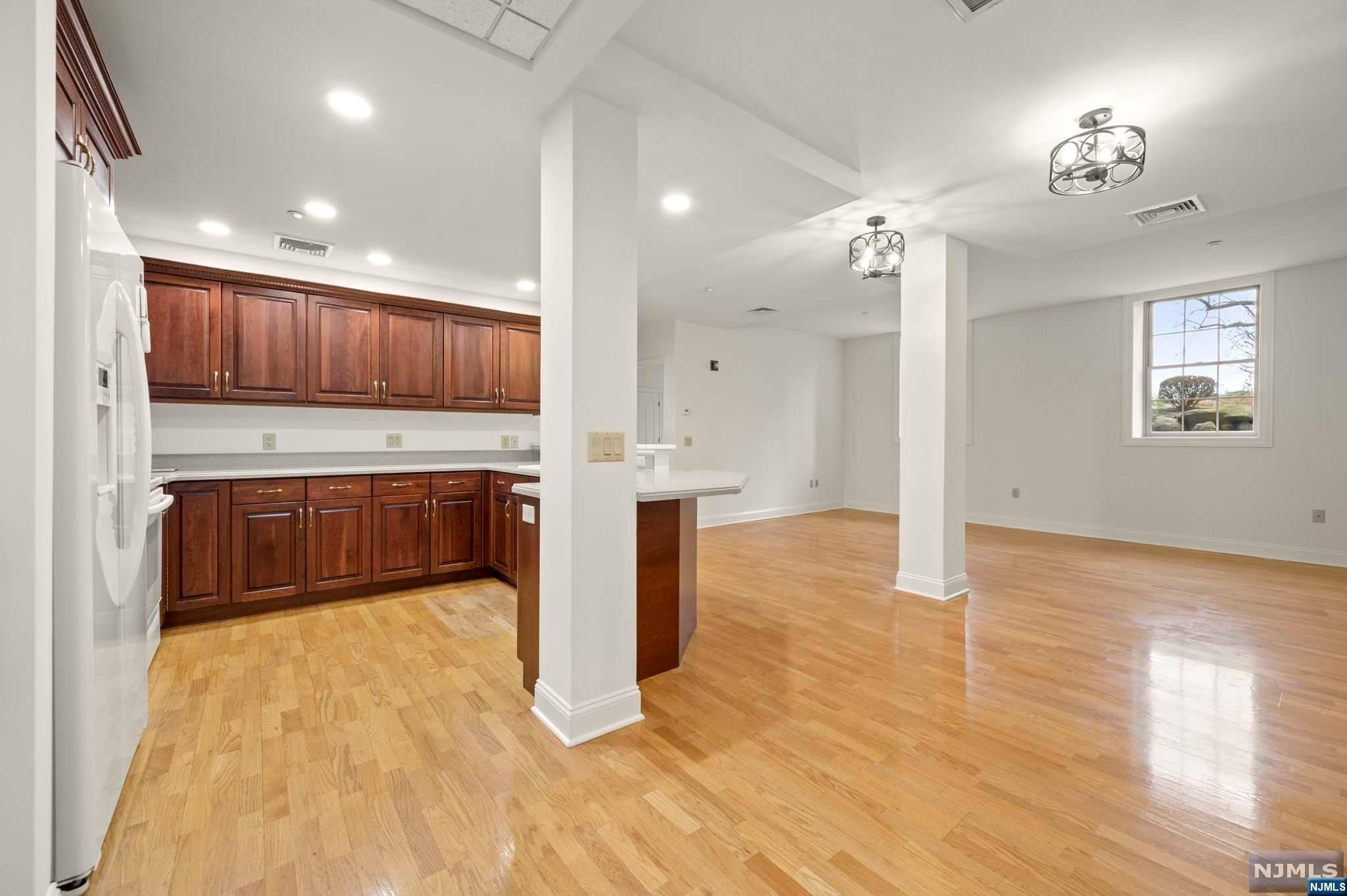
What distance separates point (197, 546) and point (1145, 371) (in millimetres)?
8591

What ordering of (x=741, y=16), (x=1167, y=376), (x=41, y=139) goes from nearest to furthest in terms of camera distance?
(x=41, y=139)
(x=741, y=16)
(x=1167, y=376)

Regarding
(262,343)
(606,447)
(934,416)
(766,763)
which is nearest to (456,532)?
(262,343)

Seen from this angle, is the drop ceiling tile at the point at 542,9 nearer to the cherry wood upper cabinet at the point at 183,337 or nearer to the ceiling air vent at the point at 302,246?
the ceiling air vent at the point at 302,246

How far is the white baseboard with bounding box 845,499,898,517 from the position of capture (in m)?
8.10

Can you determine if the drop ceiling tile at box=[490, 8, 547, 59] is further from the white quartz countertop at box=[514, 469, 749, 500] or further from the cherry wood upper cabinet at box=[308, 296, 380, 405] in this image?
the cherry wood upper cabinet at box=[308, 296, 380, 405]

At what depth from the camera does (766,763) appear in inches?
76.1

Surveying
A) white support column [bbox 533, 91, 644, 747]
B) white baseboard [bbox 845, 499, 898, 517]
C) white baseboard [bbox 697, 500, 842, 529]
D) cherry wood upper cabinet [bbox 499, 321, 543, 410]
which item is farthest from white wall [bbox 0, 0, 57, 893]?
white baseboard [bbox 845, 499, 898, 517]

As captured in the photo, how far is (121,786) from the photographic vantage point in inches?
67.5

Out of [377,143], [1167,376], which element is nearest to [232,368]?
[377,143]

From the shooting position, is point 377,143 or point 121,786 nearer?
point 121,786

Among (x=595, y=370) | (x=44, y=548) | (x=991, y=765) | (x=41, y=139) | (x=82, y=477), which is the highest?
(x=41, y=139)

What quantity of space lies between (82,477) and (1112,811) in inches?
118

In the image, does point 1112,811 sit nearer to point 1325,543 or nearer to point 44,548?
point 44,548

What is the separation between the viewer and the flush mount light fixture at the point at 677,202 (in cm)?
311
